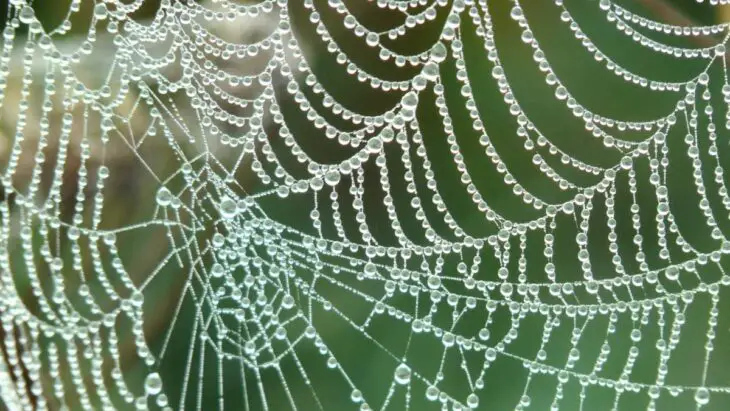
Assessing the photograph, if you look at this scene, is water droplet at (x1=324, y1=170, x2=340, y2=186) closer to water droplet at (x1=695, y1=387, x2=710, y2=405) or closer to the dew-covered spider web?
the dew-covered spider web

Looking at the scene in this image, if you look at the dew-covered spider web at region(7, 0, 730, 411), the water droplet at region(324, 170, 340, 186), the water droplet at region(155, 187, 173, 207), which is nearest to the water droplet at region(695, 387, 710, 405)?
the dew-covered spider web at region(7, 0, 730, 411)

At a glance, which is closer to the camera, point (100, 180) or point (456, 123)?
point (100, 180)

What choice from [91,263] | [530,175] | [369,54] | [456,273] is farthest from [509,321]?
[91,263]

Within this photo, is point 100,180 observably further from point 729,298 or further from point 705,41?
point 729,298

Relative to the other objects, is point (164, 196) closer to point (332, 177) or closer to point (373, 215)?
point (332, 177)

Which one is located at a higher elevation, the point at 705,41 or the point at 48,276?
the point at 705,41

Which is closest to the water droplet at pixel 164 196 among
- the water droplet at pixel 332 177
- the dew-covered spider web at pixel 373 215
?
the dew-covered spider web at pixel 373 215

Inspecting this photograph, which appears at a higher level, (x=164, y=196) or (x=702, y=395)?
(x=164, y=196)

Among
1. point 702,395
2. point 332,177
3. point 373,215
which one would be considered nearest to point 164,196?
point 332,177
